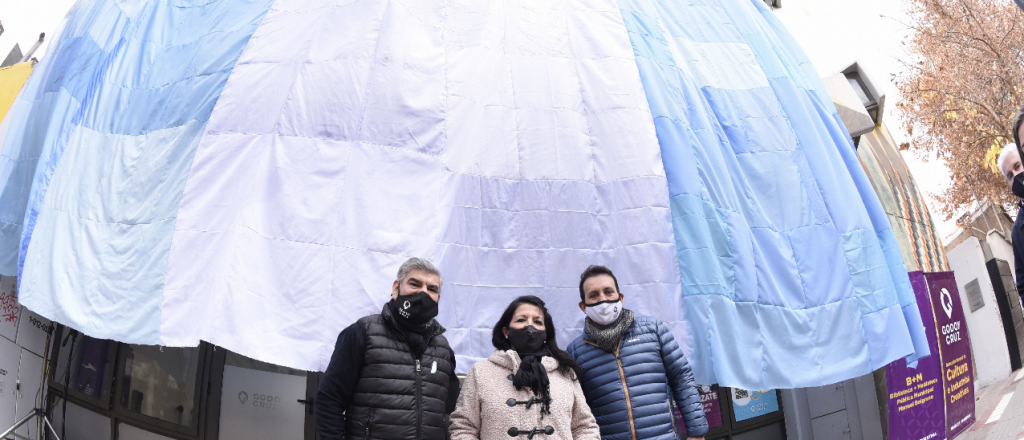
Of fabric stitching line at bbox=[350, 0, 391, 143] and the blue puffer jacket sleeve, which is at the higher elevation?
fabric stitching line at bbox=[350, 0, 391, 143]

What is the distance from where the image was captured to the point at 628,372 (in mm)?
3449

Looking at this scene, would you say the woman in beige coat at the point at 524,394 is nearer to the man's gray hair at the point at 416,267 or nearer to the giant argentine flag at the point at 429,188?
the man's gray hair at the point at 416,267

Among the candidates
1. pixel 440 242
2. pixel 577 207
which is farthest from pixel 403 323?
pixel 577 207

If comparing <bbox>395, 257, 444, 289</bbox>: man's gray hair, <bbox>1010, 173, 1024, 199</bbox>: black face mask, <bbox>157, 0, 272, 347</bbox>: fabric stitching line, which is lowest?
<bbox>395, 257, 444, 289</bbox>: man's gray hair

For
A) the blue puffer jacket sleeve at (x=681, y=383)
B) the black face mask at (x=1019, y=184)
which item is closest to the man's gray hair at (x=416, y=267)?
the blue puffer jacket sleeve at (x=681, y=383)

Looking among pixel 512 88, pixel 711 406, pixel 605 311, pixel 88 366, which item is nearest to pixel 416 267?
pixel 605 311

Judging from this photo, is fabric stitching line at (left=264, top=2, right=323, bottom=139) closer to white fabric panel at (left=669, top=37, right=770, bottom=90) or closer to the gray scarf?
the gray scarf

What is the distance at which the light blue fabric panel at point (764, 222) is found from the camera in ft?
14.7

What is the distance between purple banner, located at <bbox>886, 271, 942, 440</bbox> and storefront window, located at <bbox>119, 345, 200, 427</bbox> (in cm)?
695

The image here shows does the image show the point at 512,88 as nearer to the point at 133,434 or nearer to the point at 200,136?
the point at 200,136

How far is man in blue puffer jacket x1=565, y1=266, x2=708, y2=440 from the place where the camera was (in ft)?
11.1

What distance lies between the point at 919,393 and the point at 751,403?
2207 mm

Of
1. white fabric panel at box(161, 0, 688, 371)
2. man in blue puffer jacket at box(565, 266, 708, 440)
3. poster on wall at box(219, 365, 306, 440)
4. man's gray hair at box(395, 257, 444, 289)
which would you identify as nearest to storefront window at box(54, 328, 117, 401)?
poster on wall at box(219, 365, 306, 440)

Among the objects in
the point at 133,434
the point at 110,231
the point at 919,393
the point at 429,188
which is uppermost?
the point at 429,188
